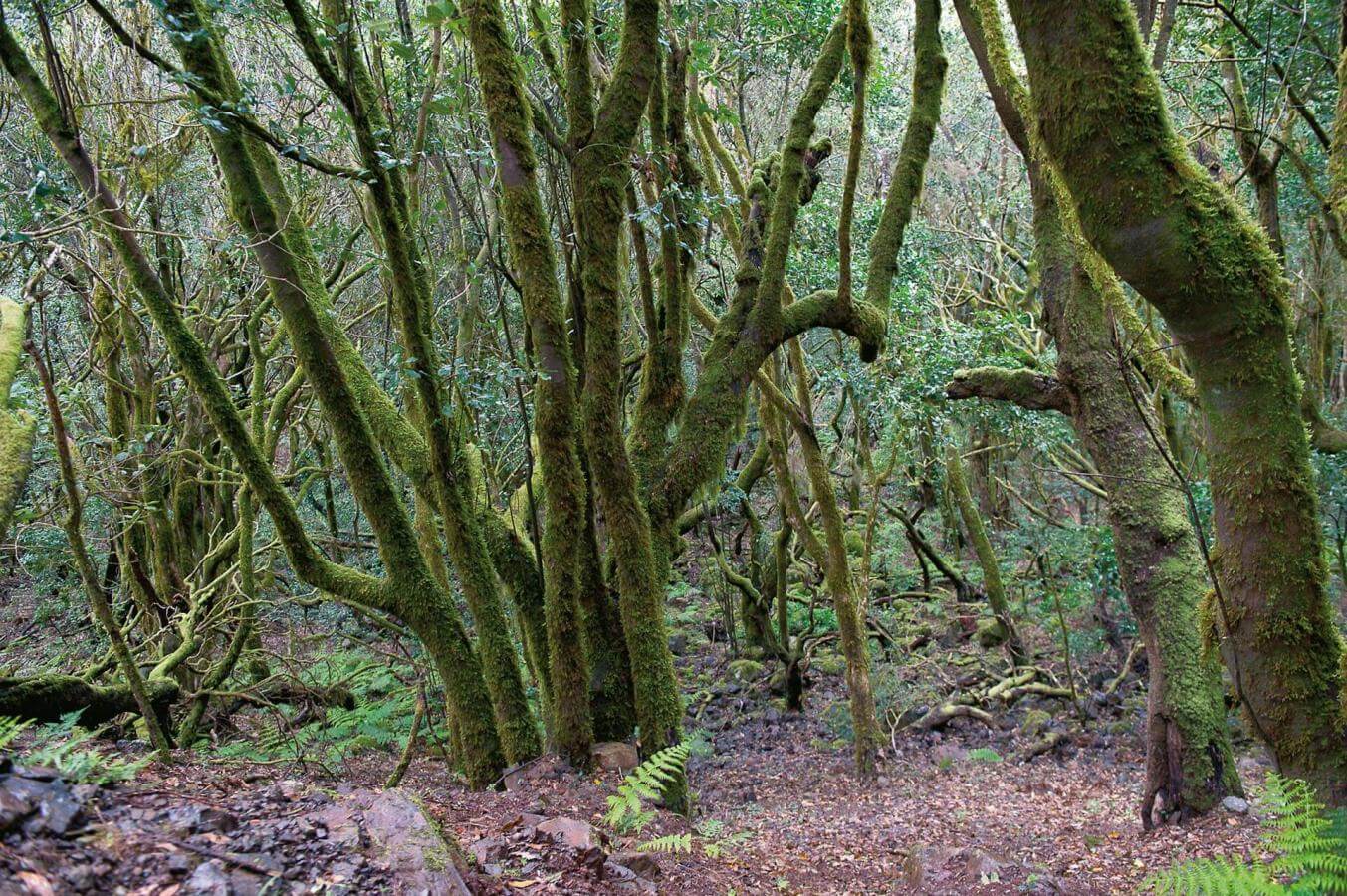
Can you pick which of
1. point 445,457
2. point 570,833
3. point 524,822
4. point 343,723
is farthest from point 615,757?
point 343,723

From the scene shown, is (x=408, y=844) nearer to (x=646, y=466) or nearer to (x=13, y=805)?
(x=13, y=805)

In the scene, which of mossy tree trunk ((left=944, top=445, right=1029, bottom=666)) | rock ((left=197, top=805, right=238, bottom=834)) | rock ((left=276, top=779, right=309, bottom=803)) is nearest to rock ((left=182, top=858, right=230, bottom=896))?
rock ((left=197, top=805, right=238, bottom=834))

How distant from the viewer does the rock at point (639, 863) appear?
3357mm

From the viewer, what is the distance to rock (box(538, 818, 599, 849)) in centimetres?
322

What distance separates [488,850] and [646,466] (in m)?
2.92

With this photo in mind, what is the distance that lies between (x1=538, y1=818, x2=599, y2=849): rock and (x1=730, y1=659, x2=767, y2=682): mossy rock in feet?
27.3

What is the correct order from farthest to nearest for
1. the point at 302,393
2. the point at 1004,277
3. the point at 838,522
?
the point at 1004,277, the point at 302,393, the point at 838,522

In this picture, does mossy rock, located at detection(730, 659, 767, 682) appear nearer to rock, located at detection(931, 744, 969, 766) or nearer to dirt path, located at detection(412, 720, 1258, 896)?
dirt path, located at detection(412, 720, 1258, 896)

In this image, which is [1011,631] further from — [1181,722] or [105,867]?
[105,867]

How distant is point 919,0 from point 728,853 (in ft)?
20.3

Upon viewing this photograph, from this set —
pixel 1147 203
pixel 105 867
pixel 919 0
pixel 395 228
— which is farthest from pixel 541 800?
pixel 919 0

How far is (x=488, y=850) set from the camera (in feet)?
10.1

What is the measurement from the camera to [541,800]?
13.9 feet

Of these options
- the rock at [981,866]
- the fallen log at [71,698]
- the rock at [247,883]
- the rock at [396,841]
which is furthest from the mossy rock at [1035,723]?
the rock at [247,883]
